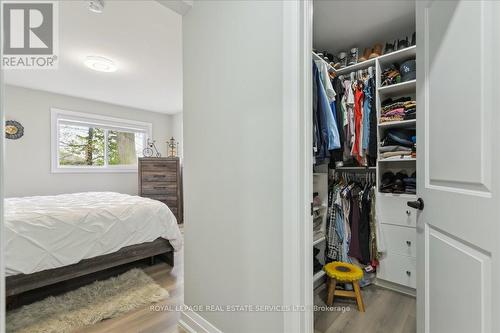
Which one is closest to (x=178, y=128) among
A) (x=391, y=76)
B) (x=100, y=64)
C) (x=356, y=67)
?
(x=100, y=64)

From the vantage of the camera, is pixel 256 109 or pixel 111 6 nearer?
pixel 256 109

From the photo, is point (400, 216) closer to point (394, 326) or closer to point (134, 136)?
point (394, 326)

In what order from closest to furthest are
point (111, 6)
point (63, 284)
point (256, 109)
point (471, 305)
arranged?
point (471, 305)
point (256, 109)
point (111, 6)
point (63, 284)

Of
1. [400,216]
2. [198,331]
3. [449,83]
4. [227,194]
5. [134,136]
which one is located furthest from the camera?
[134,136]

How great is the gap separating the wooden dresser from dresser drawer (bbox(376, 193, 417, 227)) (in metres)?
3.41

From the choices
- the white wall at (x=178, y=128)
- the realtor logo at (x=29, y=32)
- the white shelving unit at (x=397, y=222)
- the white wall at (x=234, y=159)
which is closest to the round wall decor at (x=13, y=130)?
the realtor logo at (x=29, y=32)

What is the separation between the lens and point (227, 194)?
4.30 feet

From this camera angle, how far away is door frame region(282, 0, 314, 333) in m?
1.01

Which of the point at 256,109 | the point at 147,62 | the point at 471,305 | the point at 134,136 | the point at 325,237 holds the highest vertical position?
the point at 147,62

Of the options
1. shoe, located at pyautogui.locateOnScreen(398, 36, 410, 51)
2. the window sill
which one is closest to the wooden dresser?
Result: the window sill

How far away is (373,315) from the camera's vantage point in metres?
1.65

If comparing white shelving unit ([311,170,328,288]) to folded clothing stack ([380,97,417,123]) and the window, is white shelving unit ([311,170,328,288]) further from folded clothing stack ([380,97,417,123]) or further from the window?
the window

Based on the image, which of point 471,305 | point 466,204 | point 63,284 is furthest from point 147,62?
point 471,305

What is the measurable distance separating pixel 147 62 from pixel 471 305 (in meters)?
3.28
